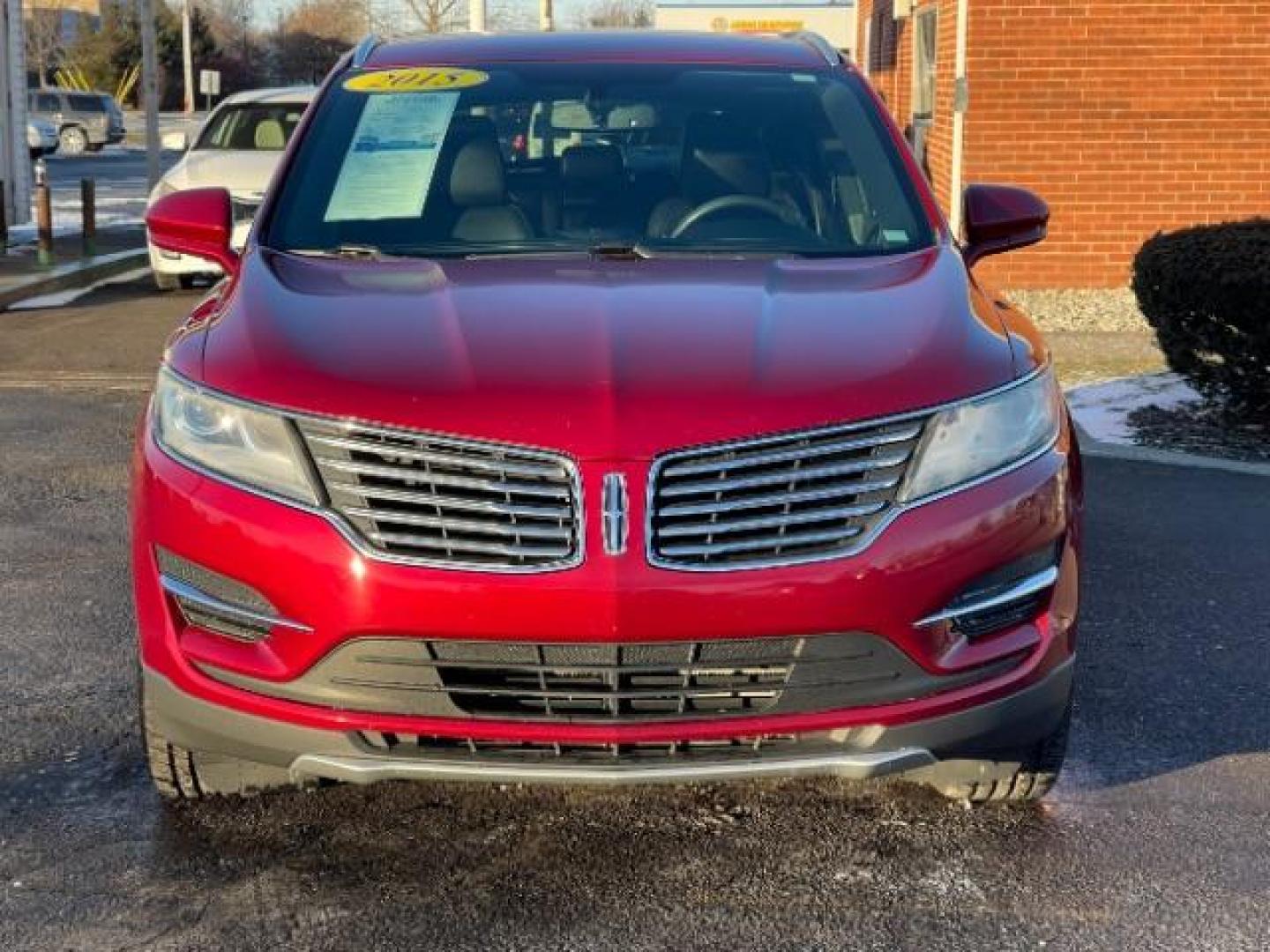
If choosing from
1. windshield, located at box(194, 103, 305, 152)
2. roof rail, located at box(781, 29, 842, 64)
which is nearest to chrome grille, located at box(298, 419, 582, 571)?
roof rail, located at box(781, 29, 842, 64)

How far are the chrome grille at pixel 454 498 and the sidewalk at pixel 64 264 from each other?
1065cm

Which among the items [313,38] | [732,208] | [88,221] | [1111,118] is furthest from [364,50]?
[313,38]

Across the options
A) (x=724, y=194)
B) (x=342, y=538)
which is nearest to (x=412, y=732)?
(x=342, y=538)

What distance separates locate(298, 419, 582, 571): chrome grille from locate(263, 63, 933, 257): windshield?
3.89 ft

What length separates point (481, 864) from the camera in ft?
11.4

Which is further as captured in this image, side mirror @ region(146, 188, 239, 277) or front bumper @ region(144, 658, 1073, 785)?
side mirror @ region(146, 188, 239, 277)

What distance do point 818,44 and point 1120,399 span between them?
4459 mm

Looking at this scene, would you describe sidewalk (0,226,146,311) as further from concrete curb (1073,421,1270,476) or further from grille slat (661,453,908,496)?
grille slat (661,453,908,496)

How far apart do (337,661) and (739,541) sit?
785 millimetres

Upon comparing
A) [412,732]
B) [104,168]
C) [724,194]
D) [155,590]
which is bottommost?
[104,168]

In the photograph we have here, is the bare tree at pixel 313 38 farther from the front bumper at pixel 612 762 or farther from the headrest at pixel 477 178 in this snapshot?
the front bumper at pixel 612 762

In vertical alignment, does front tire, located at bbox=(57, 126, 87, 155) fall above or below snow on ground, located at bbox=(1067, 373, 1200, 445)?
below

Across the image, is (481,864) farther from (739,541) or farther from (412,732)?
(739,541)

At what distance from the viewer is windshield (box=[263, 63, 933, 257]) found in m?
4.26
